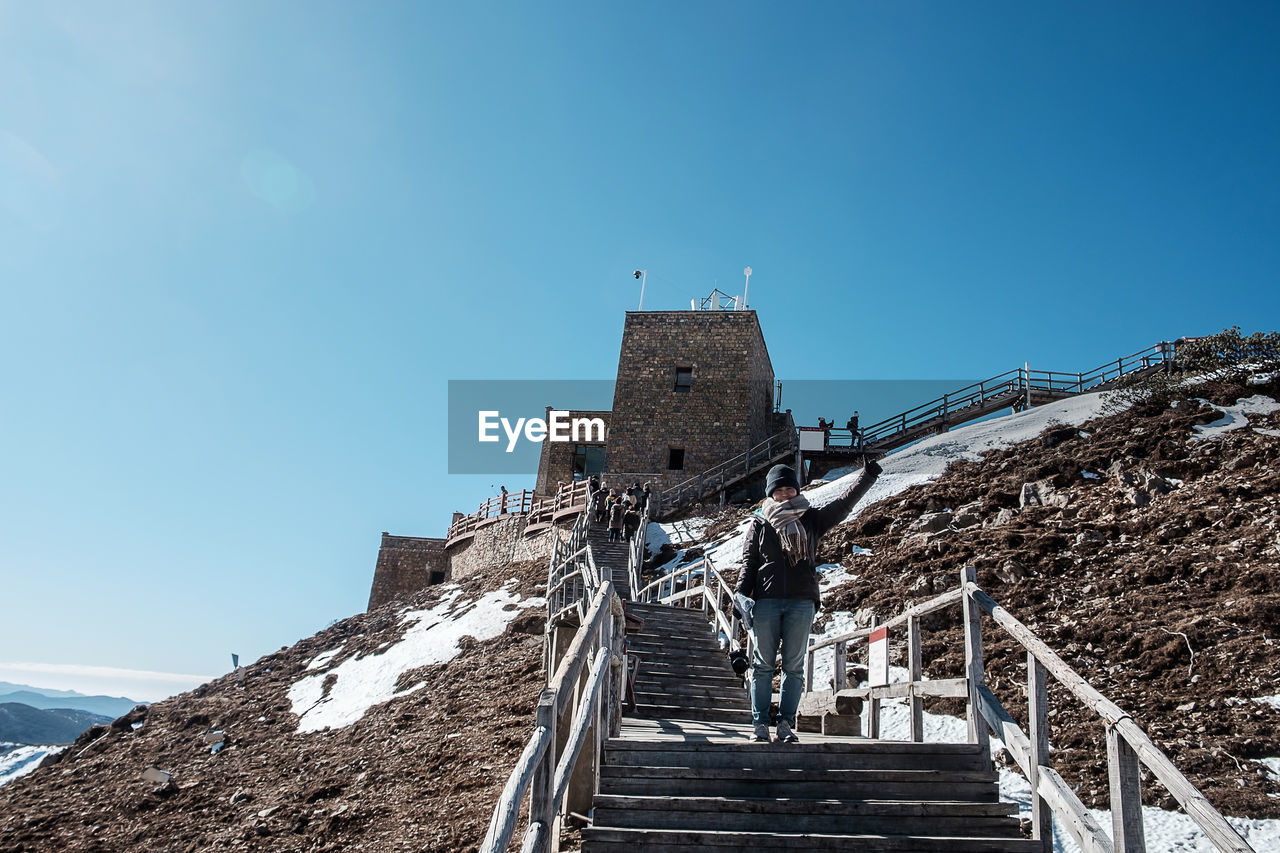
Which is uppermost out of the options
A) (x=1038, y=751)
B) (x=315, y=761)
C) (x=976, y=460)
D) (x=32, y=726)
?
(x=976, y=460)

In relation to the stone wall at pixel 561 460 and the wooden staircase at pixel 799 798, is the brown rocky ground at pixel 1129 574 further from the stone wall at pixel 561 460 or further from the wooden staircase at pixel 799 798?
the stone wall at pixel 561 460

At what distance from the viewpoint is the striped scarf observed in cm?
436

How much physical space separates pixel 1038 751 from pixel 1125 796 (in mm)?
662

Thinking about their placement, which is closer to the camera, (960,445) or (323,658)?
(960,445)

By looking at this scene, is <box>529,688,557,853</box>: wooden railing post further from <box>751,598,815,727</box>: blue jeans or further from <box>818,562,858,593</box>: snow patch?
<box>818,562,858,593</box>: snow patch

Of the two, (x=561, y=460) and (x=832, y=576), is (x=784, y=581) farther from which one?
(x=561, y=460)

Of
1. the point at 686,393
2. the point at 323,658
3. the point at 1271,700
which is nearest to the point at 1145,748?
the point at 1271,700

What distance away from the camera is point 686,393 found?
28.8m

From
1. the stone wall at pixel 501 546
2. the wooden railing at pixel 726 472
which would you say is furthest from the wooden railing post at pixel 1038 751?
the wooden railing at pixel 726 472

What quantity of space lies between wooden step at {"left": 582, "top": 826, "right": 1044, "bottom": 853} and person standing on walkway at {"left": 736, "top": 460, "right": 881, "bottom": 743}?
2.83ft

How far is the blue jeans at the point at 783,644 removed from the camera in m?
4.43

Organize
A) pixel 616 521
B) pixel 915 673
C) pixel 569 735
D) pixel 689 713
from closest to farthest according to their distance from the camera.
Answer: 1. pixel 569 735
2. pixel 915 673
3. pixel 689 713
4. pixel 616 521

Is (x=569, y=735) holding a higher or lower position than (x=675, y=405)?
lower

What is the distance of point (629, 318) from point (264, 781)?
2150cm
